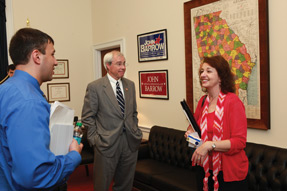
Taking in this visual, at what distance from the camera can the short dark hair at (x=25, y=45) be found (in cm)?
141

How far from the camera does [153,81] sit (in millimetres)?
4660

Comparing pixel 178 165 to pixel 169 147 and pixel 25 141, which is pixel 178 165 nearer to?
pixel 169 147

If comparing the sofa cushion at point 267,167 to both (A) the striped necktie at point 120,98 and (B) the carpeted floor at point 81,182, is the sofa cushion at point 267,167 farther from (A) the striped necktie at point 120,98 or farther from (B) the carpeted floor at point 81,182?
(B) the carpeted floor at point 81,182

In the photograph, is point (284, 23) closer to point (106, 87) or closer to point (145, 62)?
point (106, 87)

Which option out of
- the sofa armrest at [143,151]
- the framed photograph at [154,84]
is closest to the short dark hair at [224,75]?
the framed photograph at [154,84]

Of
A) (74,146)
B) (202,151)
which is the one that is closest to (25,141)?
(74,146)

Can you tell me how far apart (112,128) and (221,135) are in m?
1.46

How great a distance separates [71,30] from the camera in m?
6.03

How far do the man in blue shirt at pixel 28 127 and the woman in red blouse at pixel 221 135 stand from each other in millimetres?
1168

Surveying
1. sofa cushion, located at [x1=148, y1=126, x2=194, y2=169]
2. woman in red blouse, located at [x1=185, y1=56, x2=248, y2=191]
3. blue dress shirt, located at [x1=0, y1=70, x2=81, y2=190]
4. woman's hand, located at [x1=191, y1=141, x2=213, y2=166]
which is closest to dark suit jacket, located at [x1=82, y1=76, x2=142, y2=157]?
sofa cushion, located at [x1=148, y1=126, x2=194, y2=169]

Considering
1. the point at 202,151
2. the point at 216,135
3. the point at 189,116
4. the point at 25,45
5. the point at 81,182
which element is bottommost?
the point at 81,182

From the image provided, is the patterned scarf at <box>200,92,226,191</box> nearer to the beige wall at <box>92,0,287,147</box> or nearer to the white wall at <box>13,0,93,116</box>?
the beige wall at <box>92,0,287,147</box>

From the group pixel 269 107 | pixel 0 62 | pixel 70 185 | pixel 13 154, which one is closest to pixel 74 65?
pixel 0 62

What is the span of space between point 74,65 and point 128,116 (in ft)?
10.6
